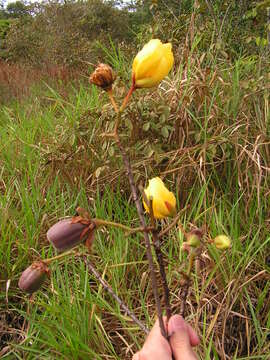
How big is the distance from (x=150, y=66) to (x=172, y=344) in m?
0.37

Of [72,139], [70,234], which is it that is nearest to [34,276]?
[70,234]

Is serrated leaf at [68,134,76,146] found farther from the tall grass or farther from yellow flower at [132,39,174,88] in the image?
yellow flower at [132,39,174,88]

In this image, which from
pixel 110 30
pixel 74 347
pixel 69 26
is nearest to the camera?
pixel 74 347

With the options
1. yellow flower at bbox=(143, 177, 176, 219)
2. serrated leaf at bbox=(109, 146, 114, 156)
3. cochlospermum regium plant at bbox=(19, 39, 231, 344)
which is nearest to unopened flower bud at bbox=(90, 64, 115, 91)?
cochlospermum regium plant at bbox=(19, 39, 231, 344)

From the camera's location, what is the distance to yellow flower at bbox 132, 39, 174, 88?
54 centimetres

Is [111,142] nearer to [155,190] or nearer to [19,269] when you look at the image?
[19,269]

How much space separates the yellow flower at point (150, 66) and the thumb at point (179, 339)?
0.32 metres

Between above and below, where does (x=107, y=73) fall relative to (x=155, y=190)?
above

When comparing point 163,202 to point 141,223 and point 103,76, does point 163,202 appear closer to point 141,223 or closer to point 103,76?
point 141,223

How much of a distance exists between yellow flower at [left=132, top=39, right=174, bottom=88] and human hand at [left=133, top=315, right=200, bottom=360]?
319 millimetres

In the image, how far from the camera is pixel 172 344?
0.59 meters

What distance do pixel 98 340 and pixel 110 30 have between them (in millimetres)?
7233

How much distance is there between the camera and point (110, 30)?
305 inches

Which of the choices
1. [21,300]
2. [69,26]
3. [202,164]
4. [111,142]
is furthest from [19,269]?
[69,26]
